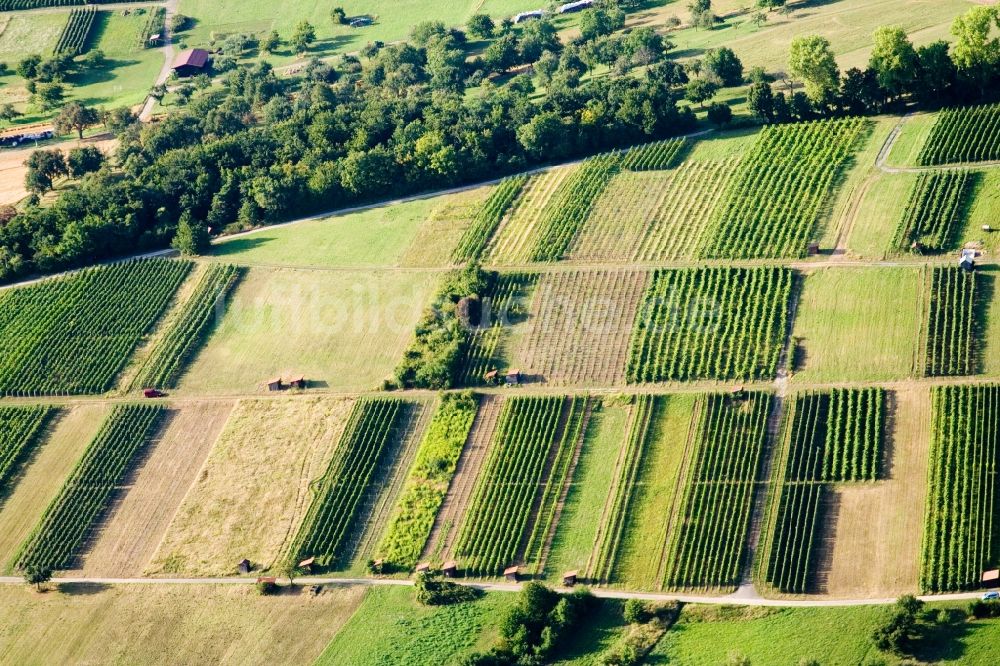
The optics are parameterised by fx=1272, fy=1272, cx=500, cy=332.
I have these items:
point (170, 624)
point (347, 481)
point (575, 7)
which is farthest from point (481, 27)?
point (170, 624)

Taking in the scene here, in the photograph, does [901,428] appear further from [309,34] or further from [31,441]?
[309,34]

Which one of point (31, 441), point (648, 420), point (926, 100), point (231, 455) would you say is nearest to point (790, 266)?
point (648, 420)

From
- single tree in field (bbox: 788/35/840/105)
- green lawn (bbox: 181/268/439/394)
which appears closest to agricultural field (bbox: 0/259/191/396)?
green lawn (bbox: 181/268/439/394)

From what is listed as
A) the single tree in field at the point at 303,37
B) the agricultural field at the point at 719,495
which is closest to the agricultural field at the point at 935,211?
the agricultural field at the point at 719,495

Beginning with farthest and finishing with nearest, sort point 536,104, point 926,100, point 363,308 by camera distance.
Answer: point 536,104 < point 926,100 < point 363,308

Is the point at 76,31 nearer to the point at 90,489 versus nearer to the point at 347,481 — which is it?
the point at 90,489

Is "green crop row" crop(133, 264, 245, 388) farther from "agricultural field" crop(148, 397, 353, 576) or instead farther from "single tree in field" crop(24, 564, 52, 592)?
"single tree in field" crop(24, 564, 52, 592)
